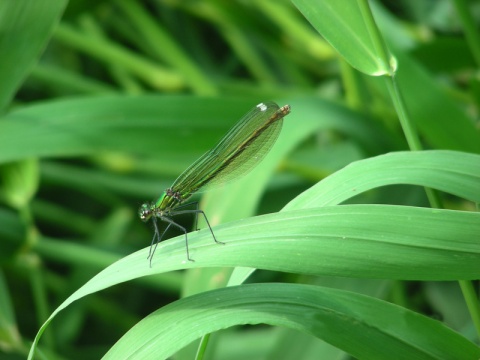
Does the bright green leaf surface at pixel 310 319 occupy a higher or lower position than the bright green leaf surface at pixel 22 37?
lower

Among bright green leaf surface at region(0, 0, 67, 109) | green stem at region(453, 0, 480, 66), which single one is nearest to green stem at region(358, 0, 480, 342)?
bright green leaf surface at region(0, 0, 67, 109)

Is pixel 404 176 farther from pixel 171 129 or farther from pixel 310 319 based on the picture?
pixel 171 129

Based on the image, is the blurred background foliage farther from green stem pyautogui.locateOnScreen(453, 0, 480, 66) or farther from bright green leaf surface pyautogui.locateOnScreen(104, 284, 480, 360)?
bright green leaf surface pyautogui.locateOnScreen(104, 284, 480, 360)

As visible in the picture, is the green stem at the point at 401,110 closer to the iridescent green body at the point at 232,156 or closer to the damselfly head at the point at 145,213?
the iridescent green body at the point at 232,156

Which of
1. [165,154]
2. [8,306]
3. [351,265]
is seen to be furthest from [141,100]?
[351,265]

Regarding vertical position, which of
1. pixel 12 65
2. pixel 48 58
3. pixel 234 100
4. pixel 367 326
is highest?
pixel 48 58

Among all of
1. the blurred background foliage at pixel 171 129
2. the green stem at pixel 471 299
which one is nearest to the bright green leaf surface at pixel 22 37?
the blurred background foliage at pixel 171 129

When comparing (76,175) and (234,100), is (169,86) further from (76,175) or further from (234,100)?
(234,100)

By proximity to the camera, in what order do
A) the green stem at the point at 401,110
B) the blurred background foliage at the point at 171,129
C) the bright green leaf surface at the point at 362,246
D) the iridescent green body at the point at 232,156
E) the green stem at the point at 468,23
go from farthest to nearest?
the green stem at the point at 468,23
the blurred background foliage at the point at 171,129
the iridescent green body at the point at 232,156
the green stem at the point at 401,110
the bright green leaf surface at the point at 362,246
